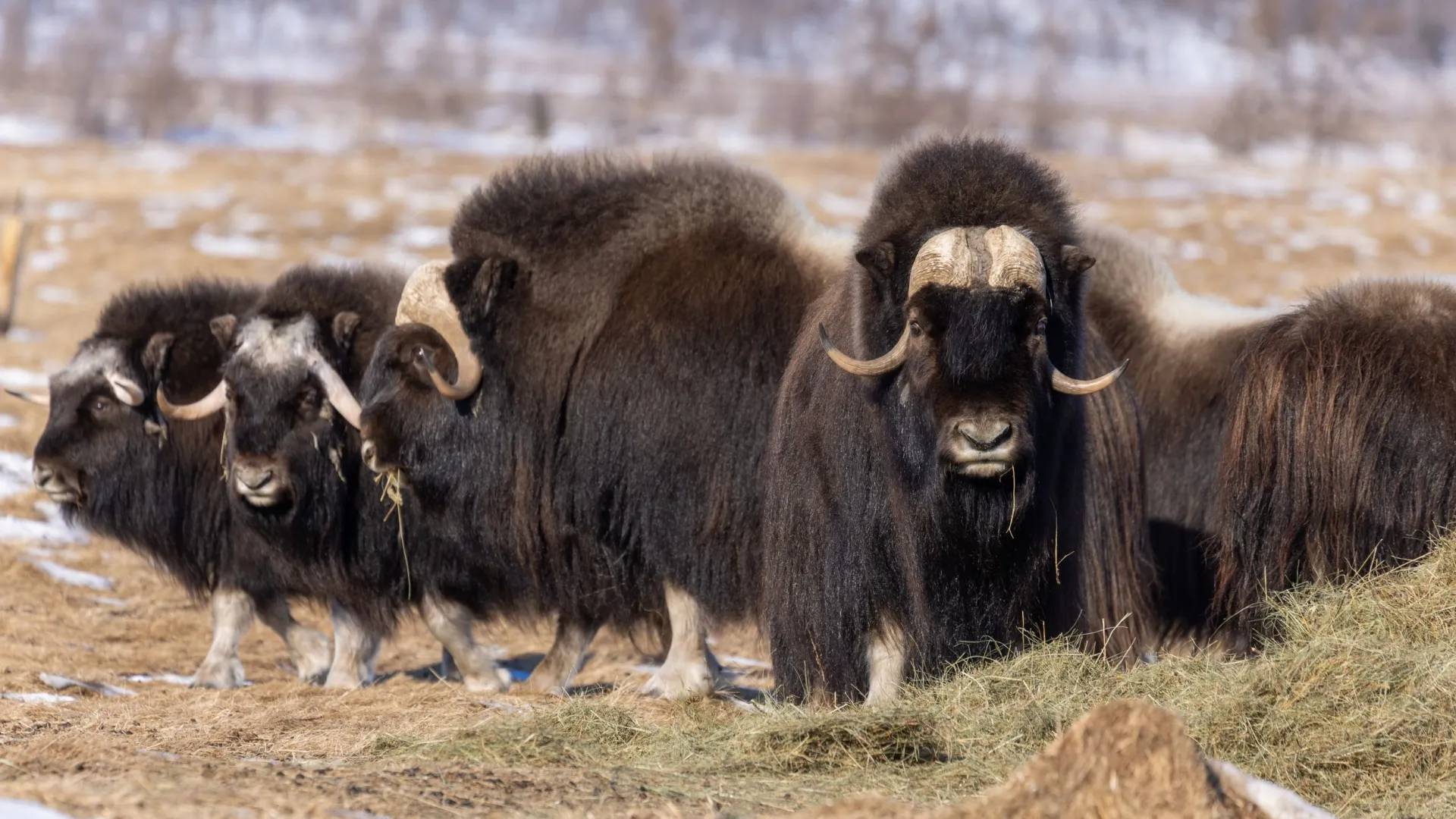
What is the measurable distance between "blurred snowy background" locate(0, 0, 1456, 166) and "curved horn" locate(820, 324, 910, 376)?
108 centimetres

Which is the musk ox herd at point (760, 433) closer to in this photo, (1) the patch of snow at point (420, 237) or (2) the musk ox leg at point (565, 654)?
(2) the musk ox leg at point (565, 654)

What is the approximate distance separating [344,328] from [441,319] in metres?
0.74

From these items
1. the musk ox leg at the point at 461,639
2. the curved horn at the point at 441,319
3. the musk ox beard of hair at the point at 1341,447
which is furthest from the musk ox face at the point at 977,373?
the musk ox leg at the point at 461,639

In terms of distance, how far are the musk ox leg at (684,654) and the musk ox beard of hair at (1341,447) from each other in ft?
5.13

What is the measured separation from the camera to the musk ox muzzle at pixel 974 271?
3742 millimetres

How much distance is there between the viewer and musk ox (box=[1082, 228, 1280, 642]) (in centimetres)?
526

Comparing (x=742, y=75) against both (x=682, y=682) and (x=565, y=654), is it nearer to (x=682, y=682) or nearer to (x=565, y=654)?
(x=565, y=654)

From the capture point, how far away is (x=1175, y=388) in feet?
18.0

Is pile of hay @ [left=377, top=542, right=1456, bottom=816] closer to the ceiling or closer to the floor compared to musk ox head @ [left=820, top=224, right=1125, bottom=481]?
closer to the floor

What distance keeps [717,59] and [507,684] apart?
96.0m

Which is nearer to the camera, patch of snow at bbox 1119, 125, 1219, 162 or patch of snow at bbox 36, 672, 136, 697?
patch of snow at bbox 36, 672, 136, 697

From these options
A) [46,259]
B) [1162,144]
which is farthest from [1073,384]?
[1162,144]

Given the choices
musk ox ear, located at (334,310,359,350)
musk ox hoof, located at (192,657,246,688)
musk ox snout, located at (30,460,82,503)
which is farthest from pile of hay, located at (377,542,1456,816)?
musk ox snout, located at (30,460,82,503)

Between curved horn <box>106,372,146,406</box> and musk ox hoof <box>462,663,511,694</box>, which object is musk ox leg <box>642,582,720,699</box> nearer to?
musk ox hoof <box>462,663,511,694</box>
